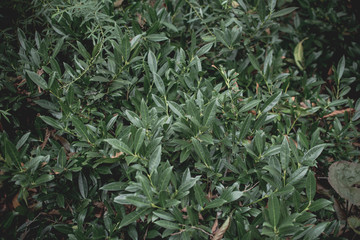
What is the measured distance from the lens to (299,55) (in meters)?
2.45

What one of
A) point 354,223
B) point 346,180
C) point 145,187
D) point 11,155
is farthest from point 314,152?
point 11,155

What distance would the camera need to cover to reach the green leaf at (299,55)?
243 cm

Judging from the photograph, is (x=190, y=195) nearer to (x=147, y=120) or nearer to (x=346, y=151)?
(x=147, y=120)

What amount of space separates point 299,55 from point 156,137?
167 centimetres

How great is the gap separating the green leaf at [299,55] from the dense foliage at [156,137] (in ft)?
1.16

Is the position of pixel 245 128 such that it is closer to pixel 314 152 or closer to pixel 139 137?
pixel 314 152

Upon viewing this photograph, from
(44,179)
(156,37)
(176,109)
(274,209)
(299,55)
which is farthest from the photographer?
(299,55)

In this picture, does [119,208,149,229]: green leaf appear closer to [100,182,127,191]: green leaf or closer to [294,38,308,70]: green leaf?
[100,182,127,191]: green leaf

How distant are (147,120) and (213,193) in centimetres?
54

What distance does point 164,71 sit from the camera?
171 cm

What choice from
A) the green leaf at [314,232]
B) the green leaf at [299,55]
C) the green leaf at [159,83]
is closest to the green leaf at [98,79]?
the green leaf at [159,83]

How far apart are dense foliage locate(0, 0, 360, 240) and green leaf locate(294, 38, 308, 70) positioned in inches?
13.9

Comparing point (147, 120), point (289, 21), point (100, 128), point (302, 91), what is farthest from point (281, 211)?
point (289, 21)

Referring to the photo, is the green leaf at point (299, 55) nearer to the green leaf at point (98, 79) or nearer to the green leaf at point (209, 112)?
the green leaf at point (209, 112)
